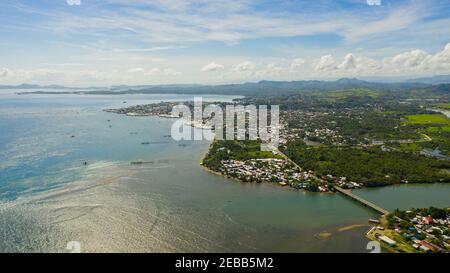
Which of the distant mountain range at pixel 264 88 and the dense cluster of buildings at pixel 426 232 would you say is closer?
the dense cluster of buildings at pixel 426 232

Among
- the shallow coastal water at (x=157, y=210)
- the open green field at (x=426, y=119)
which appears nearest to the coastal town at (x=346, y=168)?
the shallow coastal water at (x=157, y=210)

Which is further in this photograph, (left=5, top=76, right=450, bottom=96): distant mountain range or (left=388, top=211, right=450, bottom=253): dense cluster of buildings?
(left=5, top=76, right=450, bottom=96): distant mountain range

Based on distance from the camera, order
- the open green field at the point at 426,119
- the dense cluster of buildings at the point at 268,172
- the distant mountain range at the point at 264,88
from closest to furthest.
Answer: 1. the dense cluster of buildings at the point at 268,172
2. the open green field at the point at 426,119
3. the distant mountain range at the point at 264,88

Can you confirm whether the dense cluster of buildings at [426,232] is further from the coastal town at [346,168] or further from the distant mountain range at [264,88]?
the distant mountain range at [264,88]

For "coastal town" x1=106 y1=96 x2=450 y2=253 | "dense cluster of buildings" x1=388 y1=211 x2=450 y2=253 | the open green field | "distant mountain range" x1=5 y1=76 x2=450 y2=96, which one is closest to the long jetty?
"coastal town" x1=106 y1=96 x2=450 y2=253

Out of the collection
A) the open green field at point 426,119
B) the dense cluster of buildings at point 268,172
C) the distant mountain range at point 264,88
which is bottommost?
the dense cluster of buildings at point 268,172

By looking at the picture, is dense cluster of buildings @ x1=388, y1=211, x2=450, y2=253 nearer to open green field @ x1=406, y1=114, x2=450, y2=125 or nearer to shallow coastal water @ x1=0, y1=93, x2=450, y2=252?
shallow coastal water @ x1=0, y1=93, x2=450, y2=252
